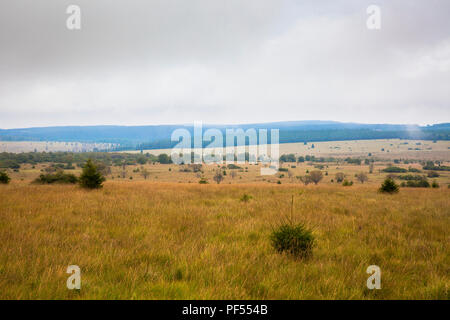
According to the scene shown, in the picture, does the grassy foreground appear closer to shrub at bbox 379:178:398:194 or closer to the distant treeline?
shrub at bbox 379:178:398:194

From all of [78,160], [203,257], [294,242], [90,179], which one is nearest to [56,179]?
[90,179]

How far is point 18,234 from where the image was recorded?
5.46m

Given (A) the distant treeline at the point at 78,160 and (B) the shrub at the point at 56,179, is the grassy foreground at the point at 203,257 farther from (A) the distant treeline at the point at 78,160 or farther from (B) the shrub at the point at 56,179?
(A) the distant treeline at the point at 78,160

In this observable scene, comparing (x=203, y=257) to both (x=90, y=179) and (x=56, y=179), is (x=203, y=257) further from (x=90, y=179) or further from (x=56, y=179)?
(x=56, y=179)

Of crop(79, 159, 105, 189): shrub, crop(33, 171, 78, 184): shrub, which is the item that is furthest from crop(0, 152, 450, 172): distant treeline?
crop(79, 159, 105, 189): shrub

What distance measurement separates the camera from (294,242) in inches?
207

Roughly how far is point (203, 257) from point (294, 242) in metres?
2.02

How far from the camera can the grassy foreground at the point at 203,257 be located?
355 centimetres

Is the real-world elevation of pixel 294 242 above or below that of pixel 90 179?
below

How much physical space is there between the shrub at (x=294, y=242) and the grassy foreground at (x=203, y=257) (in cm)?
20

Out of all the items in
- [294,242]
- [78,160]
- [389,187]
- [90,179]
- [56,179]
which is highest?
[90,179]

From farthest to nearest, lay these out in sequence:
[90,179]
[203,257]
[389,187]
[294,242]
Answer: [389,187], [90,179], [294,242], [203,257]
